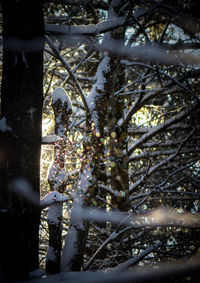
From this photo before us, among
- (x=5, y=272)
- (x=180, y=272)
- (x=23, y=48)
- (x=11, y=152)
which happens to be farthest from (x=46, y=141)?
(x=180, y=272)

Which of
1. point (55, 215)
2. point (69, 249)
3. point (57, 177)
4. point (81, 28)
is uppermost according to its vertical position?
point (81, 28)

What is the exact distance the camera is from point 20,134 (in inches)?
73.9

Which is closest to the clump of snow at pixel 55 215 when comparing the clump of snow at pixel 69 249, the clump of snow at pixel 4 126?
the clump of snow at pixel 69 249

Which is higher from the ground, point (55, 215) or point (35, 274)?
point (35, 274)

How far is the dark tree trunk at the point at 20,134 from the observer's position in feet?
5.65

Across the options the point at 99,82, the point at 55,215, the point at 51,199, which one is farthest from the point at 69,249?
the point at 99,82

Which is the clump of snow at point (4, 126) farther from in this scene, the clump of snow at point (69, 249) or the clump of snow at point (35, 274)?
the clump of snow at point (69, 249)

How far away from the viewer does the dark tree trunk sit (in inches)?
67.8

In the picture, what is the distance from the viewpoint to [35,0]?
6.54ft

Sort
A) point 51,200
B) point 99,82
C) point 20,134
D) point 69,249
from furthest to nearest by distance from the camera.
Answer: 1. point 99,82
2. point 69,249
3. point 51,200
4. point 20,134

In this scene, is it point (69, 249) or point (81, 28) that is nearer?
point (81, 28)

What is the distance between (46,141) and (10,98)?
814 mm

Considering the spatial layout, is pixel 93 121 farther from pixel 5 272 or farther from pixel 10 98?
pixel 5 272

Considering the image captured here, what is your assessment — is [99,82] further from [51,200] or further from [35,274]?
[35,274]
